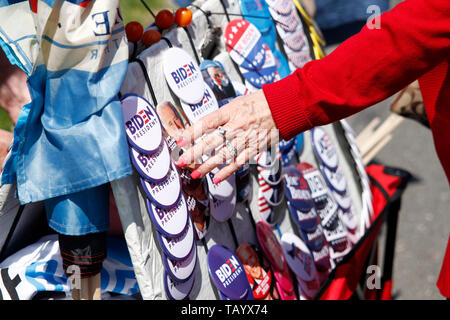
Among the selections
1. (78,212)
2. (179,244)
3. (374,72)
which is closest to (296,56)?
(374,72)

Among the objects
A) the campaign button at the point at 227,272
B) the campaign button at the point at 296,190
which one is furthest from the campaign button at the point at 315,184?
the campaign button at the point at 227,272

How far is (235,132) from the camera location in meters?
0.94

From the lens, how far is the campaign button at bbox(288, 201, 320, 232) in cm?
134

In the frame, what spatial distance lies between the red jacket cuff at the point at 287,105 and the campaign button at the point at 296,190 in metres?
0.41

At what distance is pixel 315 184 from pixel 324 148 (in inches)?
6.0

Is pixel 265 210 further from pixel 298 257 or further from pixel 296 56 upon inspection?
pixel 296 56

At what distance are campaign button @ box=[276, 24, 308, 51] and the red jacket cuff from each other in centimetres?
53

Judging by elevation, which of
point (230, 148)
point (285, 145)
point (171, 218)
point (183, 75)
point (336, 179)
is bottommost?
point (336, 179)

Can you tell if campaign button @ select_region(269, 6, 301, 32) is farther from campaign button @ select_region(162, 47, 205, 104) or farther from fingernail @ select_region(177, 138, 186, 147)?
fingernail @ select_region(177, 138, 186, 147)

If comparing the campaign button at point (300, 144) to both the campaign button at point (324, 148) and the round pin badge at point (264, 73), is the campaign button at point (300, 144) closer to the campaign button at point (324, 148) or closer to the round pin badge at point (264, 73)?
the campaign button at point (324, 148)

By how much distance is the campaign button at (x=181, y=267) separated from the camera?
0.99 meters

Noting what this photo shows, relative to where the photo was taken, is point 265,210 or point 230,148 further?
point 265,210

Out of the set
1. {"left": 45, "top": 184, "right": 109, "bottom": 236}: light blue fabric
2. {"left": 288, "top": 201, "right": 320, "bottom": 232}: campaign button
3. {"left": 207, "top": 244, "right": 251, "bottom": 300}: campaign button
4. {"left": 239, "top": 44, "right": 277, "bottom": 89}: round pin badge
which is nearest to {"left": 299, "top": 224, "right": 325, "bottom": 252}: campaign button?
{"left": 288, "top": 201, "right": 320, "bottom": 232}: campaign button

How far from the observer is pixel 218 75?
3.89 feet
